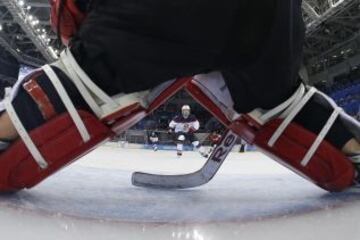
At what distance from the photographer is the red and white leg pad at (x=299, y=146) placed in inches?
22.9

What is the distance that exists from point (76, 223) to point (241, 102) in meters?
0.28

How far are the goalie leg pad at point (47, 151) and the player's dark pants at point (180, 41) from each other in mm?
62

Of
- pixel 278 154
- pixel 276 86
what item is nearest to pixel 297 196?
pixel 278 154

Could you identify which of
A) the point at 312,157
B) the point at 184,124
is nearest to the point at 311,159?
the point at 312,157

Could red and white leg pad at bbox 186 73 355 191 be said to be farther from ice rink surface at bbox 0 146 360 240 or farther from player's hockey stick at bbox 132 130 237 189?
player's hockey stick at bbox 132 130 237 189

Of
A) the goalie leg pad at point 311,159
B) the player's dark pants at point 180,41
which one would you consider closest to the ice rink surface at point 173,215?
the goalie leg pad at point 311,159

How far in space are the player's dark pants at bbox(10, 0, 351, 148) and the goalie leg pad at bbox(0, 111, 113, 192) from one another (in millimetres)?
62

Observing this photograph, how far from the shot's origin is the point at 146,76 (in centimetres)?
53

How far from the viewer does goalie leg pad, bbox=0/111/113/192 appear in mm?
510

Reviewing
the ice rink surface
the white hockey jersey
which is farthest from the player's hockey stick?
the white hockey jersey

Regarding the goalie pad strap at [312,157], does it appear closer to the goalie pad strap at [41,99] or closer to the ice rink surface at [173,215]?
the ice rink surface at [173,215]

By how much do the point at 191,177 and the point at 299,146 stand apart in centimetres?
27

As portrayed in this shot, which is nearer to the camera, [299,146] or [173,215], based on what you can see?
Result: [173,215]

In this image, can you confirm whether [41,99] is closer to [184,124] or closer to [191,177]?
[191,177]
